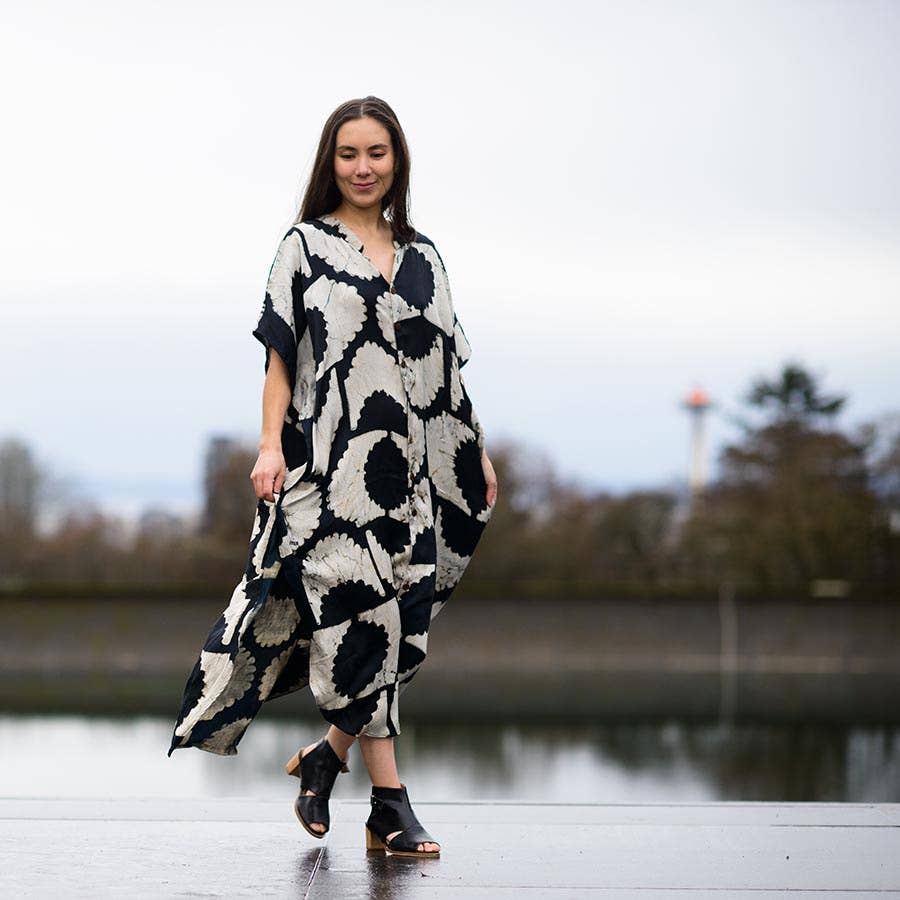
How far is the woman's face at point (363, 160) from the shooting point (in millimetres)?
3719

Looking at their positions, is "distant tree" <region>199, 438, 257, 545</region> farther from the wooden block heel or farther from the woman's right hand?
the woman's right hand

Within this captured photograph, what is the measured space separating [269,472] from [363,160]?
73 centimetres

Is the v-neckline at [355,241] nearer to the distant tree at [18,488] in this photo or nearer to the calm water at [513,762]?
the calm water at [513,762]

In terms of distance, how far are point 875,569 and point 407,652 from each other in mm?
46608

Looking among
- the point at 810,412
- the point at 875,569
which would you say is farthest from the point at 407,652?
the point at 810,412

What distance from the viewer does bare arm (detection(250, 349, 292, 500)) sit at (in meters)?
3.59

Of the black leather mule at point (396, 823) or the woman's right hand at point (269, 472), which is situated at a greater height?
the woman's right hand at point (269, 472)

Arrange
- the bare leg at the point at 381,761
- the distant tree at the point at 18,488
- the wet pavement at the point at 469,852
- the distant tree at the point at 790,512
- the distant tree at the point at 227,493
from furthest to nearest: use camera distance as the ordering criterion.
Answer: the distant tree at the point at 18,488
the distant tree at the point at 227,493
the distant tree at the point at 790,512
the bare leg at the point at 381,761
the wet pavement at the point at 469,852

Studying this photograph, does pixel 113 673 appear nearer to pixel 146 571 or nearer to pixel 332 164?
pixel 146 571

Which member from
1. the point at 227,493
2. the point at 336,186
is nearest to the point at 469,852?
the point at 336,186

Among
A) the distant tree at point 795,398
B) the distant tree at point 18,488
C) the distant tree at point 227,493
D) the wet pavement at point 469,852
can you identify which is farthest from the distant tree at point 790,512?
the wet pavement at point 469,852

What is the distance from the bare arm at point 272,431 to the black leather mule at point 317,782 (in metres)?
0.61

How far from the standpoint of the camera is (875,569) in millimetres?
48562

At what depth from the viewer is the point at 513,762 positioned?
88.2ft
